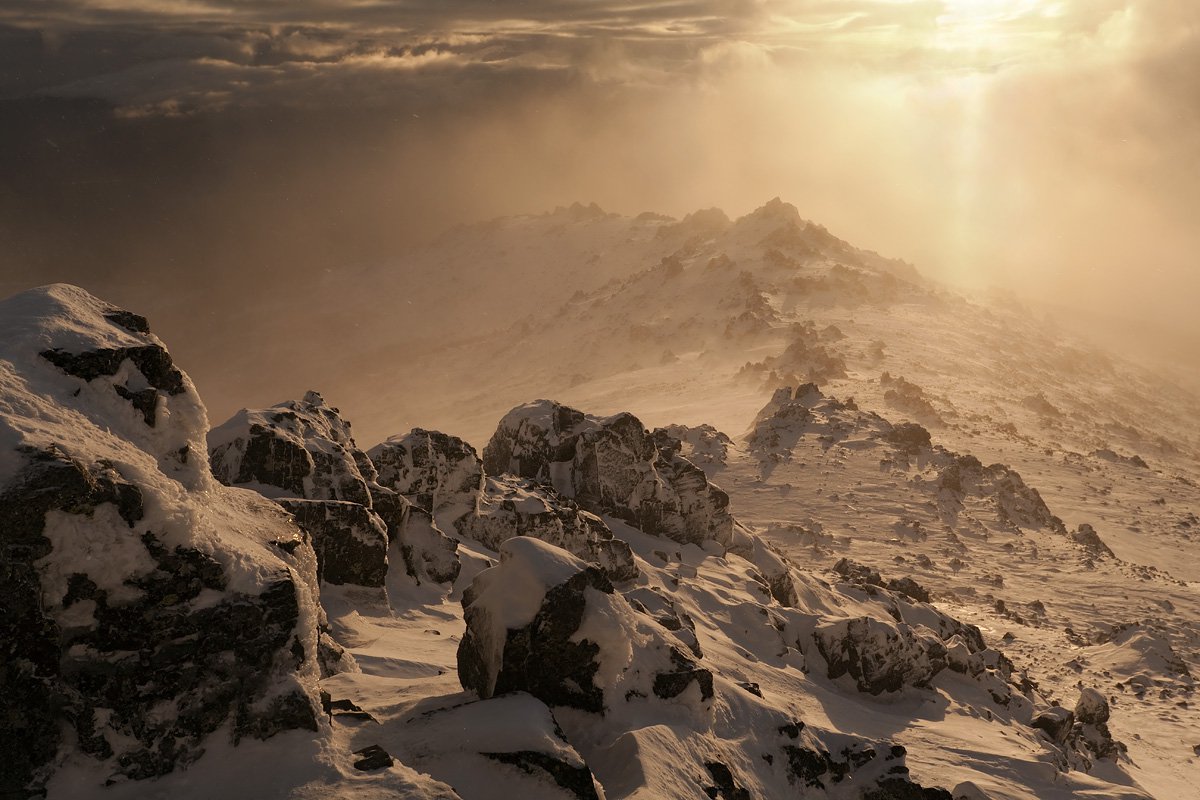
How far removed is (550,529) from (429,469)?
3.07m

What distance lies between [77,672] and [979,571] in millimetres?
32784

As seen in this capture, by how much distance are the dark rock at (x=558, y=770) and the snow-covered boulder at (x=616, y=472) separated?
1470 centimetres

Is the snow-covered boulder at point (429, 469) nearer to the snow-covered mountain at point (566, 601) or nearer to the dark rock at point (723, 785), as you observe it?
the snow-covered mountain at point (566, 601)

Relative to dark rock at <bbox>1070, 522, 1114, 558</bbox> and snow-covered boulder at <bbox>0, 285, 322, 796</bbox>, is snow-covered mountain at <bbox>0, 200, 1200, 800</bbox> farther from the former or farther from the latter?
dark rock at <bbox>1070, 522, 1114, 558</bbox>

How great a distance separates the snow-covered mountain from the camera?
8.64 meters

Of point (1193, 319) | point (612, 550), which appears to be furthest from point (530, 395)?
point (1193, 319)

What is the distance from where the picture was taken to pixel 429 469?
67.1ft

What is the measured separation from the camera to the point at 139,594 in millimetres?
8781

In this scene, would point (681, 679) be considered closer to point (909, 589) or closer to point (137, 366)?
point (137, 366)

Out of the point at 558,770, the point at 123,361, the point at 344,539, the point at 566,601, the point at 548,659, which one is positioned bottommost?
the point at 344,539

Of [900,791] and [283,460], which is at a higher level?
[283,460]

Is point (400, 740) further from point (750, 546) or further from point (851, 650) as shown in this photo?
point (750, 546)

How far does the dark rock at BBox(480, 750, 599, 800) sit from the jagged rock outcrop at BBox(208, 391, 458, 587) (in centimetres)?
651

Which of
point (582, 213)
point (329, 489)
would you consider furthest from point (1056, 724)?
point (582, 213)
